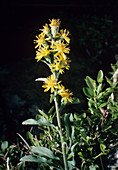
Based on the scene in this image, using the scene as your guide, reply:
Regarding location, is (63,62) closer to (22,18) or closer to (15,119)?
(15,119)

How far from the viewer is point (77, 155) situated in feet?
3.87

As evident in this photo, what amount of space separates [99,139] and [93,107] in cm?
19

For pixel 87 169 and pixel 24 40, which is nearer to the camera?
pixel 87 169

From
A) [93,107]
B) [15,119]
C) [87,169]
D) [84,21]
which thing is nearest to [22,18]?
[84,21]

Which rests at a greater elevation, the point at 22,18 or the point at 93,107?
the point at 22,18

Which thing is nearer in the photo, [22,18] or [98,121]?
[98,121]

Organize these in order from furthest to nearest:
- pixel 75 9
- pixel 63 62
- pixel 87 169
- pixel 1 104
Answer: pixel 75 9
pixel 1 104
pixel 87 169
pixel 63 62

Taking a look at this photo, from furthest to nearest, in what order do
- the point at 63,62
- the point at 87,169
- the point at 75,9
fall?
1. the point at 75,9
2. the point at 87,169
3. the point at 63,62

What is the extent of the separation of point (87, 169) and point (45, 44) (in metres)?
0.68

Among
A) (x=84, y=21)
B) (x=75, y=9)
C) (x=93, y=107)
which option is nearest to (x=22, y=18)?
(x=75, y=9)

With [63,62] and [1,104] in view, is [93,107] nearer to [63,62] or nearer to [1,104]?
[63,62]

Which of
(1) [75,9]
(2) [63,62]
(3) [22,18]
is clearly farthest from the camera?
(3) [22,18]

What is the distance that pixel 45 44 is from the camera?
0.98 meters

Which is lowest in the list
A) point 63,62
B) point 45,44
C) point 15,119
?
point 15,119
